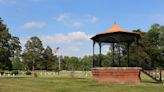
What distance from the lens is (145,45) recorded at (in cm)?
10431

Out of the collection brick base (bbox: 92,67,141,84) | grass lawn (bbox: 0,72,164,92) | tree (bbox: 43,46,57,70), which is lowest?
grass lawn (bbox: 0,72,164,92)

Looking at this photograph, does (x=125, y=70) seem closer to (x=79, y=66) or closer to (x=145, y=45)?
(x=145, y=45)

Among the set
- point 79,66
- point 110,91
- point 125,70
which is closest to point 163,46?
point 79,66

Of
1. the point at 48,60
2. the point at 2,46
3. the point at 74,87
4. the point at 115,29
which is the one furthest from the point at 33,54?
the point at 74,87

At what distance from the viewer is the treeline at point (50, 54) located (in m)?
96.3

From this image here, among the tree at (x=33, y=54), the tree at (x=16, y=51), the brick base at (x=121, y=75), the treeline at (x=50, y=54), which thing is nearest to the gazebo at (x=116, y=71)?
the brick base at (x=121, y=75)

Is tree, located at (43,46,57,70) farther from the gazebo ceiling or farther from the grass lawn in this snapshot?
the grass lawn

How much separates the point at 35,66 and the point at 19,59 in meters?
6.23

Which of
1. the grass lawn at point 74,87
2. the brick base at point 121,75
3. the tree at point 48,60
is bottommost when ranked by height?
the grass lawn at point 74,87

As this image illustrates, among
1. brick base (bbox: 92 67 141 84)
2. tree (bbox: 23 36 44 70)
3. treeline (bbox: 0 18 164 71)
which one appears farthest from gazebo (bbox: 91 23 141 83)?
tree (bbox: 23 36 44 70)

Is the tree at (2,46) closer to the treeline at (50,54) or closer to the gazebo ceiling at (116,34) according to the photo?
the treeline at (50,54)

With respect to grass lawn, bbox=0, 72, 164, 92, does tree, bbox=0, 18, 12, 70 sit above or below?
above

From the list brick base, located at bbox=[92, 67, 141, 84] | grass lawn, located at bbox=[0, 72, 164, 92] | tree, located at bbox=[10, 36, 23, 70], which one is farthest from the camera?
tree, located at bbox=[10, 36, 23, 70]

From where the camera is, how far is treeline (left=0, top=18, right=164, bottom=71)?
316 ft
